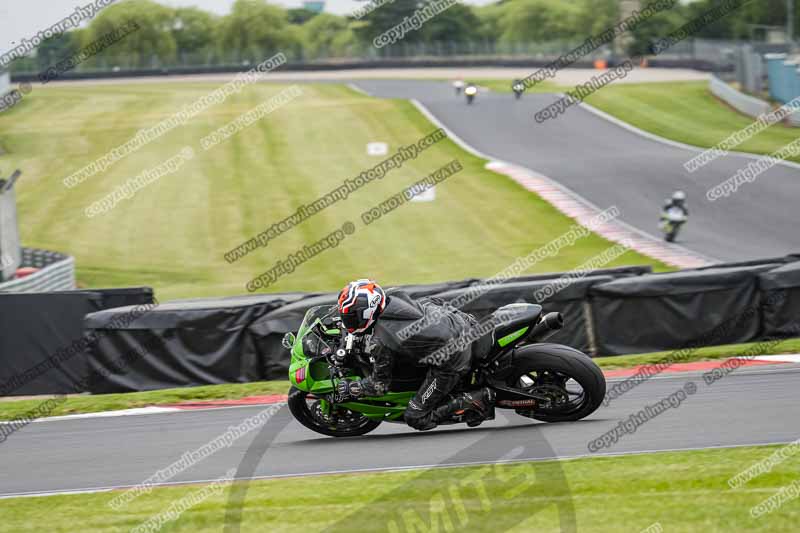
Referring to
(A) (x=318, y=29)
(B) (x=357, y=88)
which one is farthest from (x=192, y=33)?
(B) (x=357, y=88)

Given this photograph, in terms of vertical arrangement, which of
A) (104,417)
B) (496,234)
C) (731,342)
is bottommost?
(496,234)

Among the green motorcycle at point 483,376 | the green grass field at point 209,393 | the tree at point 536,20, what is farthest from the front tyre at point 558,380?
the tree at point 536,20

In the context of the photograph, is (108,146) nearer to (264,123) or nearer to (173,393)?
(264,123)

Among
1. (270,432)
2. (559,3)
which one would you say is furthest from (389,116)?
(559,3)

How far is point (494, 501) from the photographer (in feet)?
23.6

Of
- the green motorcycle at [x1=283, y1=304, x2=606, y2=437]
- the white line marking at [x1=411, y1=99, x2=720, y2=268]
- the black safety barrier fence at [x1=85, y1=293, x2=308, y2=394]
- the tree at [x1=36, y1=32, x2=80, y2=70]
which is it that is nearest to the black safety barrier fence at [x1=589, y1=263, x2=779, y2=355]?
the black safety barrier fence at [x1=85, y1=293, x2=308, y2=394]

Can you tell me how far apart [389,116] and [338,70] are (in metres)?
30.8

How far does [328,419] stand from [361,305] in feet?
4.80

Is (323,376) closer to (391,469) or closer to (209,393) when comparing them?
(391,469)

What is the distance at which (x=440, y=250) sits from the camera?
2828 centimetres

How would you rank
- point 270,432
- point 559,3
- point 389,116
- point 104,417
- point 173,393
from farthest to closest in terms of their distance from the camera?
point 559,3 → point 389,116 → point 173,393 → point 104,417 → point 270,432

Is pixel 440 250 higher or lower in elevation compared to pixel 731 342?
lower

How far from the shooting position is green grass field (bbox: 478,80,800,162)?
3853cm

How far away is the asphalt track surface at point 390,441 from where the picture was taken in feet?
28.0
